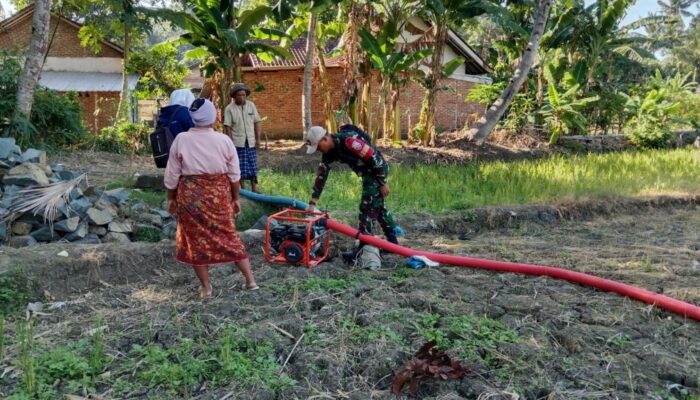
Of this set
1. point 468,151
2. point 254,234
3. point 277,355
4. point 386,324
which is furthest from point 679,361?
point 468,151

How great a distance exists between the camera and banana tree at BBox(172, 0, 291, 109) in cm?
1026

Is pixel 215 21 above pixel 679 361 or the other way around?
above

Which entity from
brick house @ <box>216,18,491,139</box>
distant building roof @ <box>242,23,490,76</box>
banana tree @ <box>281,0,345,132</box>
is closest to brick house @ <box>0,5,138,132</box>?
distant building roof @ <box>242,23,490,76</box>

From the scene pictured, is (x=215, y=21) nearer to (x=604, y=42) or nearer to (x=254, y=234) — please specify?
(x=254, y=234)

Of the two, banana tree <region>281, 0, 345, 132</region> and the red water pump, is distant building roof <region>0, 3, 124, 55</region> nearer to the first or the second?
banana tree <region>281, 0, 345, 132</region>

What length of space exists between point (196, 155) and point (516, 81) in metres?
10.6

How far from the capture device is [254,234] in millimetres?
5449

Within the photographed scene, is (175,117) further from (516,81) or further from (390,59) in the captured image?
(516,81)

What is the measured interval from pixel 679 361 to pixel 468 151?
32.7 ft

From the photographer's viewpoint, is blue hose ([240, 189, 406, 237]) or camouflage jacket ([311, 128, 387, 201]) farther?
blue hose ([240, 189, 406, 237])

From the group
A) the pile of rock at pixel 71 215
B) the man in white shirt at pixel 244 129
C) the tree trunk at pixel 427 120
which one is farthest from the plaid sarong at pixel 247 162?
the tree trunk at pixel 427 120

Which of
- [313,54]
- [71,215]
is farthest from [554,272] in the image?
[313,54]

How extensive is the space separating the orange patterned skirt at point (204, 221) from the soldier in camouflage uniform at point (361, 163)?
0.90 m

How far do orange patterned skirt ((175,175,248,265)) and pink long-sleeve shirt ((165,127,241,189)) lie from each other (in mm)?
51
